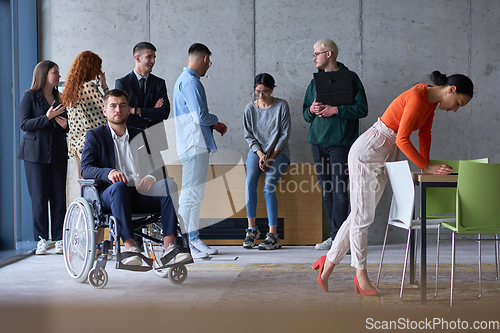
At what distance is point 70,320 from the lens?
1.98m

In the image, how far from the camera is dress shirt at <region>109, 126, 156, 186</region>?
273 centimetres

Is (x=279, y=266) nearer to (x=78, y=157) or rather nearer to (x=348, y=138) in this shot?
(x=348, y=138)

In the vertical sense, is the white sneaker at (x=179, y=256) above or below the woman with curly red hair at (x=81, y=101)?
below

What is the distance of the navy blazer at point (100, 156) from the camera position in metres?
2.59

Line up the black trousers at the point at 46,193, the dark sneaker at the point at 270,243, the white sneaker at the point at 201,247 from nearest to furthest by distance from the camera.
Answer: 1. the white sneaker at the point at 201,247
2. the black trousers at the point at 46,193
3. the dark sneaker at the point at 270,243

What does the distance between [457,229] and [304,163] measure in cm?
224

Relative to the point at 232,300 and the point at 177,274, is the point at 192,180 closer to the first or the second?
the point at 177,274

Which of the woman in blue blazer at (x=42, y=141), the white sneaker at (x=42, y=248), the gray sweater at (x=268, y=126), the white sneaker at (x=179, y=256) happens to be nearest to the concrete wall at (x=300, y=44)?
the gray sweater at (x=268, y=126)

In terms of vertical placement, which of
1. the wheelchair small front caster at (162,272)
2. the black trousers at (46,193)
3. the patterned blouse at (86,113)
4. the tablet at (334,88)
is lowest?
the wheelchair small front caster at (162,272)

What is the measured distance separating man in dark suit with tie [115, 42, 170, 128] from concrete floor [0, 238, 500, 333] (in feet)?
4.11

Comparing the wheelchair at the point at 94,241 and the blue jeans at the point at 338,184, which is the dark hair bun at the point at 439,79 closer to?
the blue jeans at the point at 338,184

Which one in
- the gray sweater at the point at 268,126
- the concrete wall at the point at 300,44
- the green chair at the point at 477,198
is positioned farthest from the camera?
the concrete wall at the point at 300,44

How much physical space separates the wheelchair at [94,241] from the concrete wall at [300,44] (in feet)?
6.53

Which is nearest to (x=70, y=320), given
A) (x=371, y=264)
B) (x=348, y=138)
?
(x=371, y=264)
